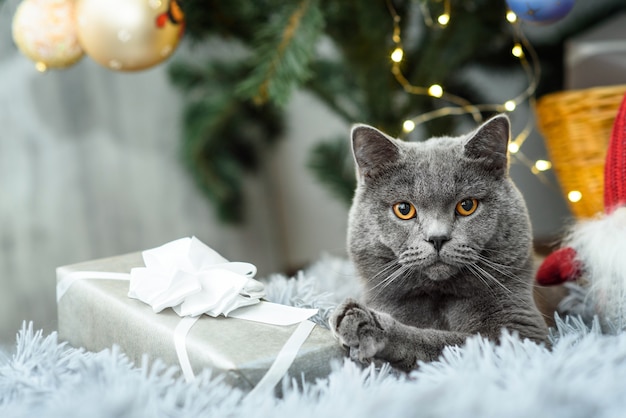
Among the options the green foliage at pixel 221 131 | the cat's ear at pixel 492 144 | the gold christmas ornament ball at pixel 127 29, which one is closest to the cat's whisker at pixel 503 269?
the cat's ear at pixel 492 144

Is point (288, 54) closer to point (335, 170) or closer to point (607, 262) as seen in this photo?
point (335, 170)

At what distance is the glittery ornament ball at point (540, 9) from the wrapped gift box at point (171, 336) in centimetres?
56

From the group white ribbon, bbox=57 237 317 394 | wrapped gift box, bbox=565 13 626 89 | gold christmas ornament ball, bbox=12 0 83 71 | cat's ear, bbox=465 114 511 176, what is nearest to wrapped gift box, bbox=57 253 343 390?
white ribbon, bbox=57 237 317 394

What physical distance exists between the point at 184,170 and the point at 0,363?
113 centimetres

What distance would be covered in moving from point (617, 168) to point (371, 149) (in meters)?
0.36

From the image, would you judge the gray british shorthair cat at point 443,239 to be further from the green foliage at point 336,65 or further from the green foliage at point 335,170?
the green foliage at point 335,170

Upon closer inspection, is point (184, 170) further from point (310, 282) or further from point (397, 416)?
point (397, 416)

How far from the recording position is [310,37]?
1.20 m

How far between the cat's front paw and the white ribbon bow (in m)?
0.14

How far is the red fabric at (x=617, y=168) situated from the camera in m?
0.96

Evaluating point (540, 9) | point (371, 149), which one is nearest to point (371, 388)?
point (371, 149)

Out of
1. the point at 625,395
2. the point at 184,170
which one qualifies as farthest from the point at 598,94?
the point at 184,170

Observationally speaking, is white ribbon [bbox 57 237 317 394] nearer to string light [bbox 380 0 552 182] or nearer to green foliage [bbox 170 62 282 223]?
string light [bbox 380 0 552 182]

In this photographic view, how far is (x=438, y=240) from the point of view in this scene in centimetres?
80
